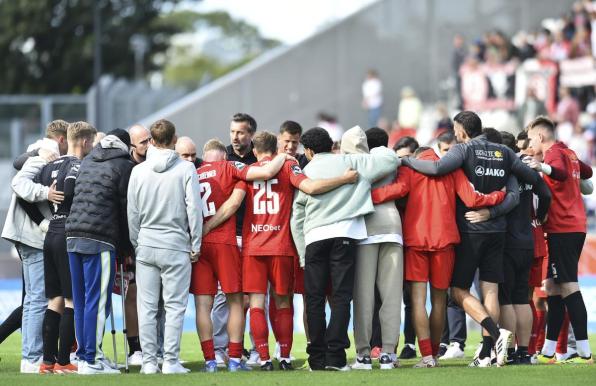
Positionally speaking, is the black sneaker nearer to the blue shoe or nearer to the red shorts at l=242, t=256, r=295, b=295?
the blue shoe

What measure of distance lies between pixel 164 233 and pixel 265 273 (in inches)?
42.0

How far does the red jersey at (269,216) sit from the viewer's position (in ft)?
38.3

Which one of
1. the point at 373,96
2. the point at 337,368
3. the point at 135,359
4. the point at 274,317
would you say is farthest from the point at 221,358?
the point at 373,96

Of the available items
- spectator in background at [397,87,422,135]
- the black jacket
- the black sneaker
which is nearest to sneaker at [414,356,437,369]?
the black sneaker

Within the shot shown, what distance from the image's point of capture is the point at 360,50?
29.5 m

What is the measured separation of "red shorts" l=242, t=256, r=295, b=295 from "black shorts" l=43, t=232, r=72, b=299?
1.64 meters

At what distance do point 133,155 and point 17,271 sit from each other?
44.7ft

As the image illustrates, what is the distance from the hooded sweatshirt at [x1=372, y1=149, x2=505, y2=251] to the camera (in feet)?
37.9

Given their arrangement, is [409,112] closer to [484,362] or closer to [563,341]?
[563,341]

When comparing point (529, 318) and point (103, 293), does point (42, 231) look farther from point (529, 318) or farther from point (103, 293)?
point (529, 318)

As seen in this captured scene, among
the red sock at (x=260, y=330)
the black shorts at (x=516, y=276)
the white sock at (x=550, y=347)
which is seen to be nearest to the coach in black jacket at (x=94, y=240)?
the red sock at (x=260, y=330)

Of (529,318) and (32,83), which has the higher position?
(32,83)

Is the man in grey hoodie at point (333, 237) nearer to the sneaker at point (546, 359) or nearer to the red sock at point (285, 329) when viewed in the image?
the red sock at point (285, 329)

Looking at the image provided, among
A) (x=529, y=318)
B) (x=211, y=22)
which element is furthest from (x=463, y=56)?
(x=211, y=22)
